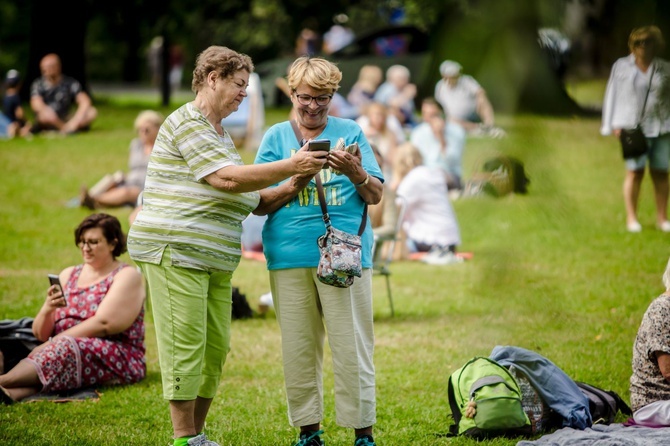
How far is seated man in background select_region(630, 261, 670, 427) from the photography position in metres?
4.42

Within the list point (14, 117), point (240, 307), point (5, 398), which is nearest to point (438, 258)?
point (240, 307)

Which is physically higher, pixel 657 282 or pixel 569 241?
pixel 569 241

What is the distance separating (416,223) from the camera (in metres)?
9.32

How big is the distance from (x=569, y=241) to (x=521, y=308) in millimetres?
138

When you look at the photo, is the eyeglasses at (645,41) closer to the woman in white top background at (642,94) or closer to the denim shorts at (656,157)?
the woman in white top background at (642,94)

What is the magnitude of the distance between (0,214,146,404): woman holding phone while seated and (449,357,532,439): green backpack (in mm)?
1936

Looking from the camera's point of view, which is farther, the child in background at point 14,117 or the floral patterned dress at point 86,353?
the child in background at point 14,117

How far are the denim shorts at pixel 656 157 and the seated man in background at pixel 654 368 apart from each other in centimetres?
328

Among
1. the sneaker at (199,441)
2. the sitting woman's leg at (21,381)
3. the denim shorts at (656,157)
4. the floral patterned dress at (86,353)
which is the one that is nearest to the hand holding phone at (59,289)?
the floral patterned dress at (86,353)

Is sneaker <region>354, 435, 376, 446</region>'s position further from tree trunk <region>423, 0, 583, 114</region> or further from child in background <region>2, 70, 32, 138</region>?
child in background <region>2, 70, 32, 138</region>

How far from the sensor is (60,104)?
14.3m

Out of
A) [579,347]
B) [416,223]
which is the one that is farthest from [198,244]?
[416,223]

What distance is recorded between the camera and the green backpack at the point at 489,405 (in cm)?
448

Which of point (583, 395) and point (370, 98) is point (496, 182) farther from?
point (370, 98)
